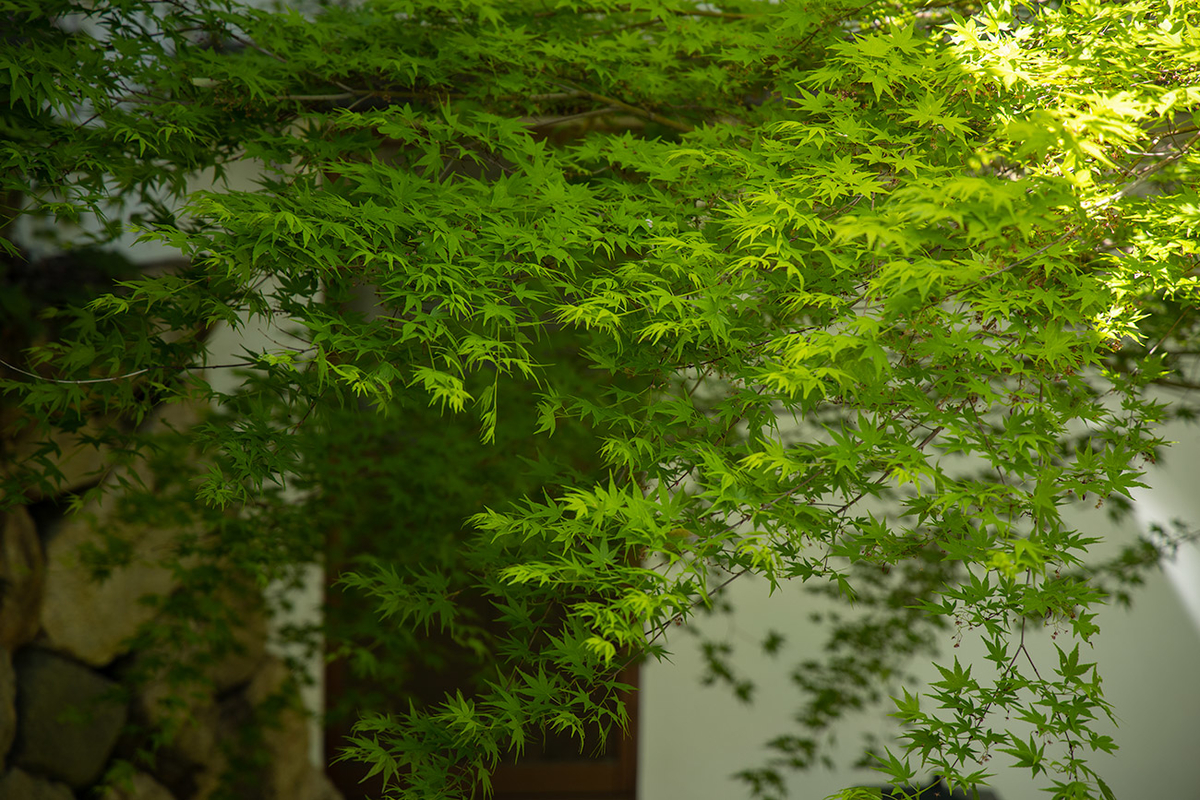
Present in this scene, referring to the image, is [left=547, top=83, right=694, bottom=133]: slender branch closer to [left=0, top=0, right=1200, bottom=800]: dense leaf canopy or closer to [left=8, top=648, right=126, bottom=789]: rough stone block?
[left=0, top=0, right=1200, bottom=800]: dense leaf canopy

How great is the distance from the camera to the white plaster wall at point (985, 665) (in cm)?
398

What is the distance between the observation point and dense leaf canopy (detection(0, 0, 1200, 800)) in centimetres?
158

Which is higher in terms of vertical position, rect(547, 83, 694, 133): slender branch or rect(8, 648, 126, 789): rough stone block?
rect(547, 83, 694, 133): slender branch

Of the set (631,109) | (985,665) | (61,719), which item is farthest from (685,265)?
(985,665)

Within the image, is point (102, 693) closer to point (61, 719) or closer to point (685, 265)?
point (61, 719)

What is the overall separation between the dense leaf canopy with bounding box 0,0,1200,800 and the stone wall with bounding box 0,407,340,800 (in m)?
1.37

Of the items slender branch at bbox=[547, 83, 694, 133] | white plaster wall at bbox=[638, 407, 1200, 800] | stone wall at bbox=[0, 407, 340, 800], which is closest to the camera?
slender branch at bbox=[547, 83, 694, 133]

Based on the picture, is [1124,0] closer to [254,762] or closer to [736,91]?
[736,91]

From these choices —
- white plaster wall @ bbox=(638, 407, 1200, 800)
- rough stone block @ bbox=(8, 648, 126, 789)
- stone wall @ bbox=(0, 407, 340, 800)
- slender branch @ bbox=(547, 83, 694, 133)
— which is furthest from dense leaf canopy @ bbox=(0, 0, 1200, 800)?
white plaster wall @ bbox=(638, 407, 1200, 800)

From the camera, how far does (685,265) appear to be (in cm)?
172

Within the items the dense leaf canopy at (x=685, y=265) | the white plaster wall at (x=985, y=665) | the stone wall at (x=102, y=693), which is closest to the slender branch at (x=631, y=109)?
the dense leaf canopy at (x=685, y=265)

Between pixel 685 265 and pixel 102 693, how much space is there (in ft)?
9.85

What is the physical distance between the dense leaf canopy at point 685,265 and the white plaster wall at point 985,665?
2273 mm

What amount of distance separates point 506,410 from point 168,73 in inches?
66.1
